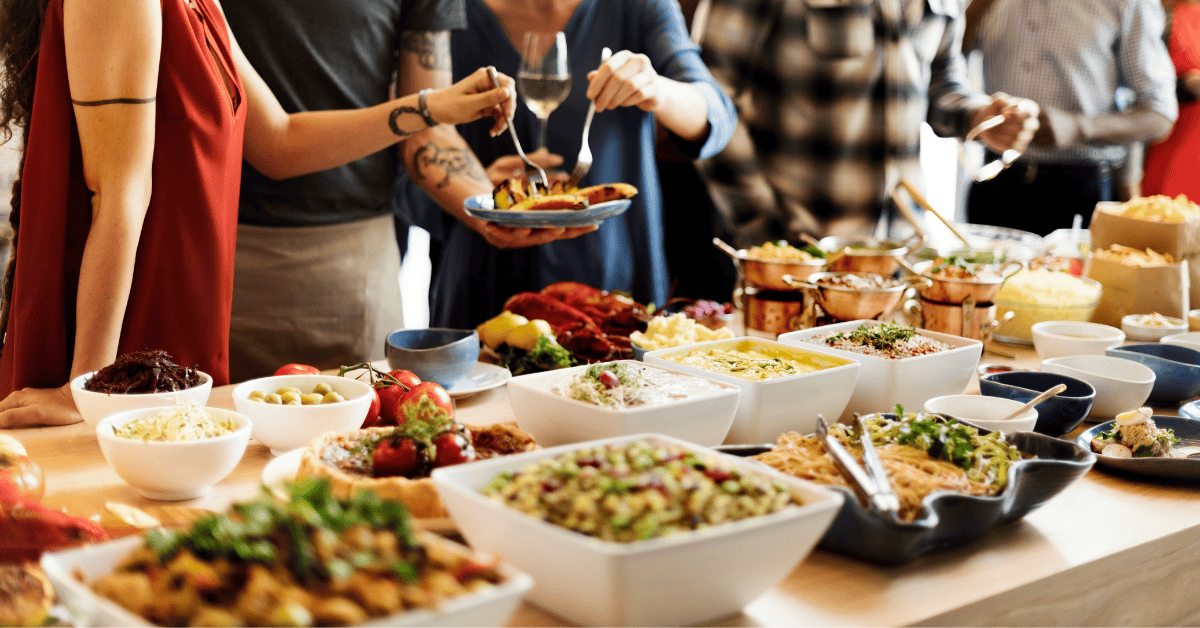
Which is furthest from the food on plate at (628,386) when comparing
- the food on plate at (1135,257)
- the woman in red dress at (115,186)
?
the food on plate at (1135,257)

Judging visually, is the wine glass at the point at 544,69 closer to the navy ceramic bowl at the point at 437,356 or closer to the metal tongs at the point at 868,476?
the navy ceramic bowl at the point at 437,356

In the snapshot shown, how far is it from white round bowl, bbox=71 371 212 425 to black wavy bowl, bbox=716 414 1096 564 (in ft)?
2.91

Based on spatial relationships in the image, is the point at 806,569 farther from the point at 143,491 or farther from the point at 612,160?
the point at 612,160

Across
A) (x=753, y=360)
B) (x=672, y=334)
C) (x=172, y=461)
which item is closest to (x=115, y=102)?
(x=172, y=461)

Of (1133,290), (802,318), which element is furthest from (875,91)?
(802,318)

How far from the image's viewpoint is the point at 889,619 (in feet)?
3.55

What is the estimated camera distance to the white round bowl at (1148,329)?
8.02 ft

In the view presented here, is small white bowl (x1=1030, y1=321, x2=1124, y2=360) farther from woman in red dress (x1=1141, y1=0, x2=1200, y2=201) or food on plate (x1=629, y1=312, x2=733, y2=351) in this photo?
woman in red dress (x1=1141, y1=0, x2=1200, y2=201)

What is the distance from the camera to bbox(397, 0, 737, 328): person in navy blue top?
316 cm

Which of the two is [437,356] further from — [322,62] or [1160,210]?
[1160,210]

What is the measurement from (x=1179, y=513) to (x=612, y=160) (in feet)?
7.12

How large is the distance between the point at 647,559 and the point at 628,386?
578 mm

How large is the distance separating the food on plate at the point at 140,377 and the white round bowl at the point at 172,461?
0.56 feet

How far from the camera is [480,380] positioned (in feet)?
6.70
